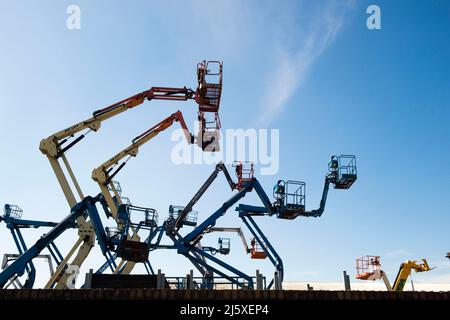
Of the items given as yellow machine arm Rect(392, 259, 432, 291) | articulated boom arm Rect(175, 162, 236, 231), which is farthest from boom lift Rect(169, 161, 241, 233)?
yellow machine arm Rect(392, 259, 432, 291)

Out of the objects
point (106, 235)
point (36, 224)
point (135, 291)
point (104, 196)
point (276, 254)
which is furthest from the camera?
point (36, 224)

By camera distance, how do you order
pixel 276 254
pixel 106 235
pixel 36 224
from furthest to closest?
pixel 36 224 → pixel 106 235 → pixel 276 254

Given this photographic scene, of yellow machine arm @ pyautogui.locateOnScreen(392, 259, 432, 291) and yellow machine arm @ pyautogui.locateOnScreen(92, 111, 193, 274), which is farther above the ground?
Answer: yellow machine arm @ pyautogui.locateOnScreen(92, 111, 193, 274)

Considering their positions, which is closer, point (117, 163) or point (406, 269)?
point (406, 269)

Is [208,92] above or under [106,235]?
above

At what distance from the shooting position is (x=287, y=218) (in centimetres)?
2305

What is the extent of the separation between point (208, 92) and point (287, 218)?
28.6 feet

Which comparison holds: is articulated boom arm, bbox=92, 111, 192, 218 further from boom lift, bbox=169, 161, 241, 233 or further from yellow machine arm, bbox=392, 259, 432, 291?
yellow machine arm, bbox=392, 259, 432, 291

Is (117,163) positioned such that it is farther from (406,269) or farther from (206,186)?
(406,269)

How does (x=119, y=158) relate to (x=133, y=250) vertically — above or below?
above

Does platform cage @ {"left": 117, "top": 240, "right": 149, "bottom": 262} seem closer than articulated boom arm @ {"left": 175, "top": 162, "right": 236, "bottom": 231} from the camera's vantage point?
Yes

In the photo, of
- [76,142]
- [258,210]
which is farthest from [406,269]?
[76,142]
